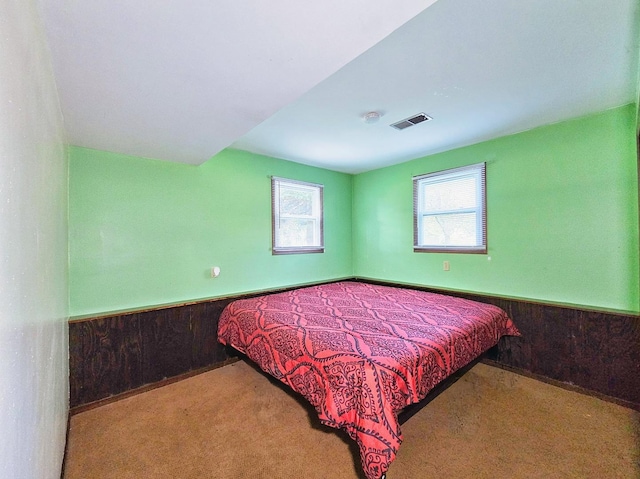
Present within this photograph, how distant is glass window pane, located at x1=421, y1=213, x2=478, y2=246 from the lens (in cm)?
312

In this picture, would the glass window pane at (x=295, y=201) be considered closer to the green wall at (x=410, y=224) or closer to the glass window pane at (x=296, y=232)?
the glass window pane at (x=296, y=232)

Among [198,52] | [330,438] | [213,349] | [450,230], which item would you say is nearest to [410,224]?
Answer: [450,230]

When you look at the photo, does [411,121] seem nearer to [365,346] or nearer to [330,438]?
[365,346]

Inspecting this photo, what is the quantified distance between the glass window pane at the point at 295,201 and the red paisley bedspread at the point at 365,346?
120 cm

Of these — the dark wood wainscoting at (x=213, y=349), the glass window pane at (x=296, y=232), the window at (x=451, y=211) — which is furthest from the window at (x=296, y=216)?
the window at (x=451, y=211)

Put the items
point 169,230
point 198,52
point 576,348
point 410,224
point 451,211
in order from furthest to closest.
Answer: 1. point 410,224
2. point 451,211
3. point 169,230
4. point 576,348
5. point 198,52

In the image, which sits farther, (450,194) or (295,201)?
(295,201)

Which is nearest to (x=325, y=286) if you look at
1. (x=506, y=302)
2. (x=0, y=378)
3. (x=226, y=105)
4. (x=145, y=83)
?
(x=506, y=302)

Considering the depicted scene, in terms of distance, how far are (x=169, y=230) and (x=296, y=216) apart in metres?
1.57

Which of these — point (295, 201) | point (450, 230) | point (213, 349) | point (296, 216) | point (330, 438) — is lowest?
point (330, 438)

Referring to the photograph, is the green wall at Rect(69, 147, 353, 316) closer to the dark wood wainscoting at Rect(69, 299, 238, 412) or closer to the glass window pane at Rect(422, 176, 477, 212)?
the dark wood wainscoting at Rect(69, 299, 238, 412)

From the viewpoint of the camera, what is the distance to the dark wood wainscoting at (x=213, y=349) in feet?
6.95

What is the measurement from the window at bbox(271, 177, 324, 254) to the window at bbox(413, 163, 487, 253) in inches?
52.3

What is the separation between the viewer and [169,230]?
2734 mm
